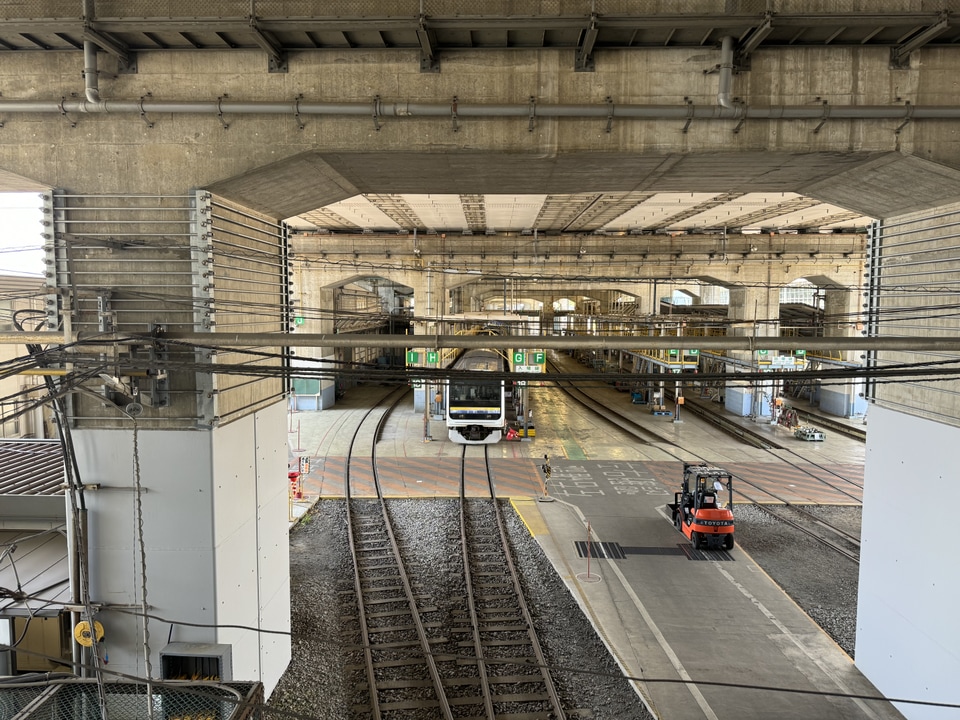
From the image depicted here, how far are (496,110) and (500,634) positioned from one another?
633 cm

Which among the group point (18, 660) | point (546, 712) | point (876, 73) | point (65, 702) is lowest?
point (546, 712)

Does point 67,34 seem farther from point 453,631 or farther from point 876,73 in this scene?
point 453,631

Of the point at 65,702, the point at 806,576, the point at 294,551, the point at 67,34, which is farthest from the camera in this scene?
the point at 294,551

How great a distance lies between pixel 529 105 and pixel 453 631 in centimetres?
643

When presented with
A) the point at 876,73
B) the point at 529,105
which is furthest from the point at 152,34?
the point at 876,73

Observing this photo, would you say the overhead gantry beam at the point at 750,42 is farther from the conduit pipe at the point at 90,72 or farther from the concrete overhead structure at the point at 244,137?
the conduit pipe at the point at 90,72

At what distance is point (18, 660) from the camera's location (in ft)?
20.7

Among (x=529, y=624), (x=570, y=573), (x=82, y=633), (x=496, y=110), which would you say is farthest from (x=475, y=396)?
(x=82, y=633)

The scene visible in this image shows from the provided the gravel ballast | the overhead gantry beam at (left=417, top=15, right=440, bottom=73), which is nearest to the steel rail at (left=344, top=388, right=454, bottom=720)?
the gravel ballast

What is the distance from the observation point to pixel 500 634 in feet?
24.8

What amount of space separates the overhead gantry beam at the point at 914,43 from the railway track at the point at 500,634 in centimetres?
659

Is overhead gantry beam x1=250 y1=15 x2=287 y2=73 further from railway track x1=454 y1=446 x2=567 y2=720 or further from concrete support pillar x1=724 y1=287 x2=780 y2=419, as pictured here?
concrete support pillar x1=724 y1=287 x2=780 y2=419

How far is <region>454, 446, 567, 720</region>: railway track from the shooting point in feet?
20.4

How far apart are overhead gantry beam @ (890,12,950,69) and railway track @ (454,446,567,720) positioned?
6.59 metres
